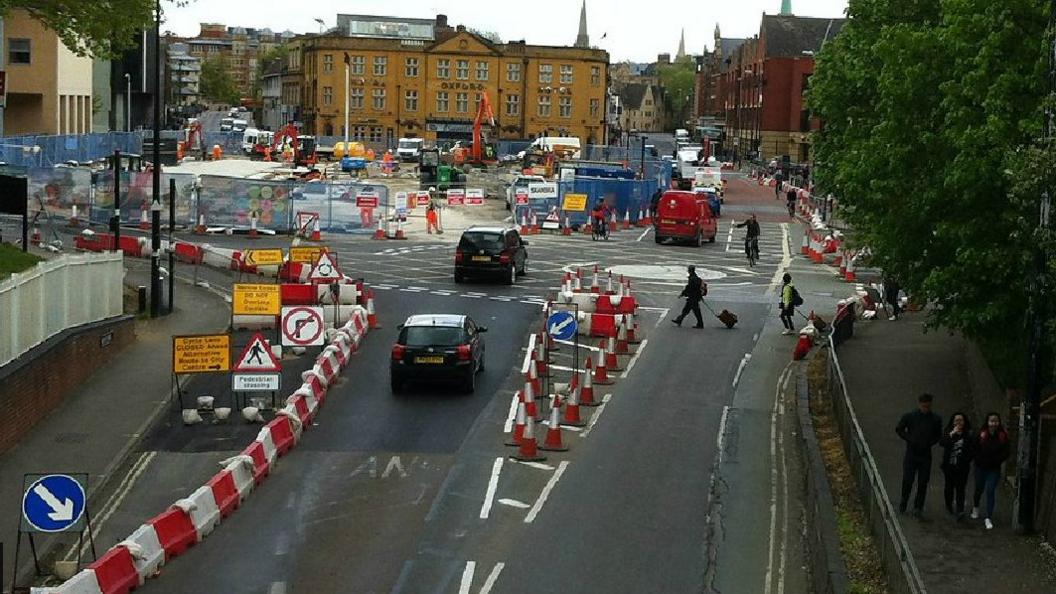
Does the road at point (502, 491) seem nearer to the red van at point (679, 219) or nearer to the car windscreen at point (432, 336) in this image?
the car windscreen at point (432, 336)

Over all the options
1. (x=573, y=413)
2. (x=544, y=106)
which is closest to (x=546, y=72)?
(x=544, y=106)

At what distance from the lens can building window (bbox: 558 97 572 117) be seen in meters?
124

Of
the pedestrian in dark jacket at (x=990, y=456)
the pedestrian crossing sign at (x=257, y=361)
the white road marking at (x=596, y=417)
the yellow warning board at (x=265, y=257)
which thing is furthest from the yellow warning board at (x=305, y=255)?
the pedestrian in dark jacket at (x=990, y=456)

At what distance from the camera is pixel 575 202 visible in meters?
60.9

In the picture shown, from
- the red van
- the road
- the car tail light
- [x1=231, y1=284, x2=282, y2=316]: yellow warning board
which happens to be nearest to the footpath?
the road

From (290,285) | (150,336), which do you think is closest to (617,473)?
(150,336)

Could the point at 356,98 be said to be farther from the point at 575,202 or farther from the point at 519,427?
the point at 519,427

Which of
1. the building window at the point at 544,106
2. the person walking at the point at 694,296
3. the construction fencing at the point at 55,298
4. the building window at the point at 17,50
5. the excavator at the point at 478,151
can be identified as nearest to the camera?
the construction fencing at the point at 55,298

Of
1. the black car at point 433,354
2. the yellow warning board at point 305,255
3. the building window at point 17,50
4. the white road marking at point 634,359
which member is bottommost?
the white road marking at point 634,359

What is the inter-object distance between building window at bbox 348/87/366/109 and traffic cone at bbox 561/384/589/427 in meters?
102

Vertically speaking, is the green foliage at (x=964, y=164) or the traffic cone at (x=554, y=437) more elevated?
the green foliage at (x=964, y=164)

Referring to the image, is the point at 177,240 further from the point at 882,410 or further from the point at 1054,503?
the point at 1054,503

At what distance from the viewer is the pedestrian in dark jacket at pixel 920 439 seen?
18109 millimetres

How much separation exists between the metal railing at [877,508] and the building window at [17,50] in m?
53.1
